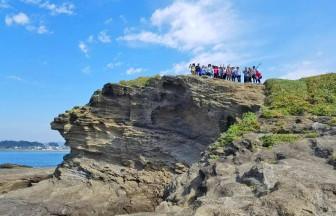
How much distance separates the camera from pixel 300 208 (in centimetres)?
1466

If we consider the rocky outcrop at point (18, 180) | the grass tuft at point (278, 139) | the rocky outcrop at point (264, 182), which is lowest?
the rocky outcrop at point (18, 180)

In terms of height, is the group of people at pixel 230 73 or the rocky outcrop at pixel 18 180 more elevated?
the group of people at pixel 230 73

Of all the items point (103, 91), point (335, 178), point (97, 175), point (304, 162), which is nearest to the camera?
point (335, 178)

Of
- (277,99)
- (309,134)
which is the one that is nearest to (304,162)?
(309,134)

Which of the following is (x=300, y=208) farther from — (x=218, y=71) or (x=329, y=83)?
(x=218, y=71)

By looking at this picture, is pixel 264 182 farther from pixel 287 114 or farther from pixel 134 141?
pixel 134 141

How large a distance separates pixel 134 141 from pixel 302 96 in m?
15.2

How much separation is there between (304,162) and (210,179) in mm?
4044

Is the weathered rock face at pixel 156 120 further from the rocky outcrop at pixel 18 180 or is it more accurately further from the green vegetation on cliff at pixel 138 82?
the rocky outcrop at pixel 18 180

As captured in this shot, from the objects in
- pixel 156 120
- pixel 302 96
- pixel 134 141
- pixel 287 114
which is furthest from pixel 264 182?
pixel 134 141

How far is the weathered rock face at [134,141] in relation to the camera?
40.2 meters

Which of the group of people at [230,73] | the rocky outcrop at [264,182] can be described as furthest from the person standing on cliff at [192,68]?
the rocky outcrop at [264,182]

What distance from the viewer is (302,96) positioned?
37062mm

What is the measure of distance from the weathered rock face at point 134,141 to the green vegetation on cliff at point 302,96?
158 centimetres
